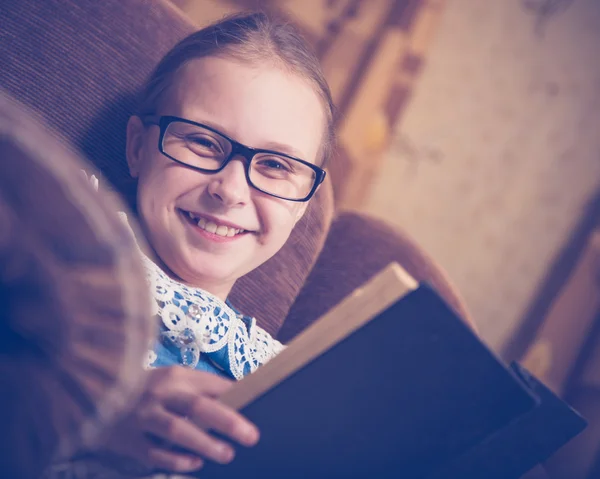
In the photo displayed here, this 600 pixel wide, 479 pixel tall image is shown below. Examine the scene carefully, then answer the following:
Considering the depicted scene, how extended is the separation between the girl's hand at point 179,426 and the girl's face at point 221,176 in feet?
0.88

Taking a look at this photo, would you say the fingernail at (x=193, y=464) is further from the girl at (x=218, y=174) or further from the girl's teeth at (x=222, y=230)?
the girl's teeth at (x=222, y=230)

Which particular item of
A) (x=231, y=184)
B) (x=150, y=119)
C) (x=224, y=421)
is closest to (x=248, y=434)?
(x=224, y=421)

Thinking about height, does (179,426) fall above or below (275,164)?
below

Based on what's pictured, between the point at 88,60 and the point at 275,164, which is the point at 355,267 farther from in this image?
the point at 88,60

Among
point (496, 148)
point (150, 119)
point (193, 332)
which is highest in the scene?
point (496, 148)

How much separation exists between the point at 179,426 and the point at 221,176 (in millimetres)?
355

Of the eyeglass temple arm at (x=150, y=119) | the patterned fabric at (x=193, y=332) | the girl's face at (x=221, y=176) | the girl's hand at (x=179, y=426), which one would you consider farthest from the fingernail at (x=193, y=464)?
the eyeglass temple arm at (x=150, y=119)

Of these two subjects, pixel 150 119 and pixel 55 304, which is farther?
pixel 150 119

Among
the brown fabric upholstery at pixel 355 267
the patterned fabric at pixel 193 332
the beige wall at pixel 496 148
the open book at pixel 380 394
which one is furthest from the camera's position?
the beige wall at pixel 496 148

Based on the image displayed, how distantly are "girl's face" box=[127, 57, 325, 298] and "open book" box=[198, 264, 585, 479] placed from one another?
1.06ft

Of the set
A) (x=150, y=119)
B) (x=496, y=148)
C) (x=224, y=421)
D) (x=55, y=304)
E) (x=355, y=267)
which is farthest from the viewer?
(x=496, y=148)

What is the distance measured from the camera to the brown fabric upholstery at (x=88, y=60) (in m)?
0.81

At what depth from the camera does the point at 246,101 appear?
0.69 m

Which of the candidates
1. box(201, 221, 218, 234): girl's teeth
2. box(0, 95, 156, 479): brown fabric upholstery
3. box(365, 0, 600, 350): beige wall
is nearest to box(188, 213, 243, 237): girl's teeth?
box(201, 221, 218, 234): girl's teeth
